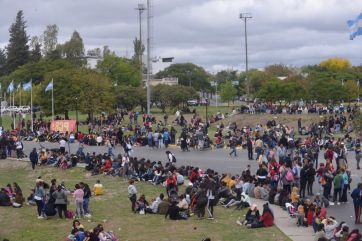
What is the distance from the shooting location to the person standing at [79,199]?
22.8m

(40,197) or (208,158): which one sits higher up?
(208,158)

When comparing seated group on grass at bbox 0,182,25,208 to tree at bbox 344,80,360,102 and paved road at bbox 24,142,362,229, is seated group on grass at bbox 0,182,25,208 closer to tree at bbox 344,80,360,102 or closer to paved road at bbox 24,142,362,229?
paved road at bbox 24,142,362,229

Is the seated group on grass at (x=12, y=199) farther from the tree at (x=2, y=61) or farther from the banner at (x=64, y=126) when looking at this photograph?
the tree at (x=2, y=61)

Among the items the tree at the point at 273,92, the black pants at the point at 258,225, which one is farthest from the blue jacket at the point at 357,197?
the tree at the point at 273,92

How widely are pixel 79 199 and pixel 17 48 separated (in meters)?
111

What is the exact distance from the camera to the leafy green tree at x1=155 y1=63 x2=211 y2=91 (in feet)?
431

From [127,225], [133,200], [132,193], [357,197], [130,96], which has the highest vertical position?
[130,96]

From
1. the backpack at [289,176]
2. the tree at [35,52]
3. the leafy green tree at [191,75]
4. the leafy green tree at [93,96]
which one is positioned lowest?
the backpack at [289,176]

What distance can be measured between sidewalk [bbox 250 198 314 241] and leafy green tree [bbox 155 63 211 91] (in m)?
109

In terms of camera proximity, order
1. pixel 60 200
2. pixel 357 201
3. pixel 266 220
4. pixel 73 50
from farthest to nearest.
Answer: pixel 73 50, pixel 60 200, pixel 357 201, pixel 266 220

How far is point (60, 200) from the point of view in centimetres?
2294

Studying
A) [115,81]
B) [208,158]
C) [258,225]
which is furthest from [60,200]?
[115,81]

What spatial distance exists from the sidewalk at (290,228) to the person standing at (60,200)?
25.9 ft

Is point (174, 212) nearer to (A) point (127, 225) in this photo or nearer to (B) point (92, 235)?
(A) point (127, 225)
